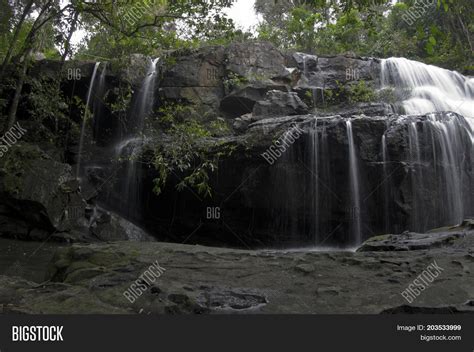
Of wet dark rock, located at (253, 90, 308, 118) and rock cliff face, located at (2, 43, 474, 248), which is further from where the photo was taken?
wet dark rock, located at (253, 90, 308, 118)

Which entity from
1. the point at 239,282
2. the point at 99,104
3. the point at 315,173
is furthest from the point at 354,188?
the point at 99,104

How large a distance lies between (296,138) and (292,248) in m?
3.05

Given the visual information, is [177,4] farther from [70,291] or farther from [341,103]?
[341,103]

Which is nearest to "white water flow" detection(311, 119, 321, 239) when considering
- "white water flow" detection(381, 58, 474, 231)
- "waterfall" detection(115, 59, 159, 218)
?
"white water flow" detection(381, 58, 474, 231)

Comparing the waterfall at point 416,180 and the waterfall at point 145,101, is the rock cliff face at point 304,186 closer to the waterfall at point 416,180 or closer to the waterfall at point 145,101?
the waterfall at point 416,180

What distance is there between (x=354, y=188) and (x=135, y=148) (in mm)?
6622

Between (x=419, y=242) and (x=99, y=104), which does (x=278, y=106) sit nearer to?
(x=99, y=104)

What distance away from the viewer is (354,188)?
11734mm

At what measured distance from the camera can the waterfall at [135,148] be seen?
1283 cm

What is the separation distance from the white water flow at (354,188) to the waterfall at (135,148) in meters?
5.79

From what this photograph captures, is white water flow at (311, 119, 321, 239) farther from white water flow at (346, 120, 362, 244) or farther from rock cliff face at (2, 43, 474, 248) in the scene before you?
white water flow at (346, 120, 362, 244)

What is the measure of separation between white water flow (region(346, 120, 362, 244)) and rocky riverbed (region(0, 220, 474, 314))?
5.72 metres

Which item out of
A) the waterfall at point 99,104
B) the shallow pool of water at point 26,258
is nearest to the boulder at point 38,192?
the shallow pool of water at point 26,258

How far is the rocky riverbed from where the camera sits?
363 centimetres
